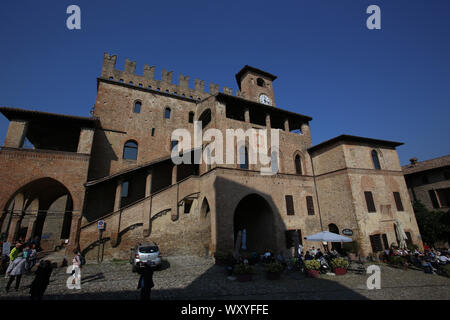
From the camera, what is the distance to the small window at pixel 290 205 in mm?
17594

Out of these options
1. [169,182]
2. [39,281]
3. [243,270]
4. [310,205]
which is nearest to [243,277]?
[243,270]

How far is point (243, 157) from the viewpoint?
17.2 metres

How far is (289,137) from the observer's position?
66.4ft

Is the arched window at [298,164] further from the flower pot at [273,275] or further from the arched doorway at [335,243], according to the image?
the flower pot at [273,275]

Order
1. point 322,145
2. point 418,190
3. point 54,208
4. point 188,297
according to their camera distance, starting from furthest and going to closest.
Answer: point 418,190 < point 54,208 < point 322,145 < point 188,297

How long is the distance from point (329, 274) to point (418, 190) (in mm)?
20838

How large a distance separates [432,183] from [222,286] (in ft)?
87.9

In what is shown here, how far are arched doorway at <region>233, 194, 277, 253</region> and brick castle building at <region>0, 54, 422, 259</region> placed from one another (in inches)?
3.7

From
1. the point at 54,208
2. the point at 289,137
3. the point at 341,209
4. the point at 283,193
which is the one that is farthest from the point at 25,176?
the point at 341,209

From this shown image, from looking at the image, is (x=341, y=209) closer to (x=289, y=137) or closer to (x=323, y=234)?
(x=323, y=234)

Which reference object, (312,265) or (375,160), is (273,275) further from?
(375,160)

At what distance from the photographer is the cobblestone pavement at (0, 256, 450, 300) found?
782 centimetres

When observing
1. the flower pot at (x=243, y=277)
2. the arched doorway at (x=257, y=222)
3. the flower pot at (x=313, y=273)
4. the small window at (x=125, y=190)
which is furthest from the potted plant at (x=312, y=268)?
the small window at (x=125, y=190)

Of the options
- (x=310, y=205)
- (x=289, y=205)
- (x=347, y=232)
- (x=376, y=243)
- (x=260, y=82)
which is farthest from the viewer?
(x=260, y=82)
